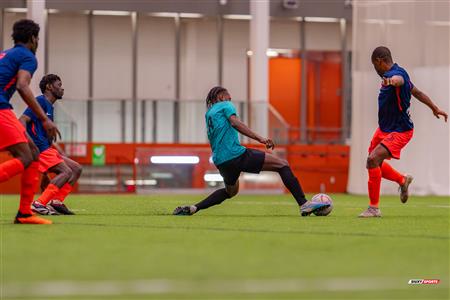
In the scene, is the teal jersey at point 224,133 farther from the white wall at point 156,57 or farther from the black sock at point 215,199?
the white wall at point 156,57

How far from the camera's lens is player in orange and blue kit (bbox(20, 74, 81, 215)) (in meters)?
13.1

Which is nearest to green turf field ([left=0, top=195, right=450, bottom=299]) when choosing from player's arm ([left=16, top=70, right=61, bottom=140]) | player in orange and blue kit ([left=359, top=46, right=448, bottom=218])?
player's arm ([left=16, top=70, right=61, bottom=140])

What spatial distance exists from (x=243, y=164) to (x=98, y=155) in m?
15.0

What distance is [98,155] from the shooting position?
90.2 feet

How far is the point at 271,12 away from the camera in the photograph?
3203 centimetres

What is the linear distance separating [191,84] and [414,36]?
8.26m

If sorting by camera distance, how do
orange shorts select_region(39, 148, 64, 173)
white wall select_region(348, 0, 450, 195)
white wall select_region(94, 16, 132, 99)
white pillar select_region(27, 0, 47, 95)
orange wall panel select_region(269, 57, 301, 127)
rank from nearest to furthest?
1. orange shorts select_region(39, 148, 64, 173)
2. white wall select_region(348, 0, 450, 195)
3. white pillar select_region(27, 0, 47, 95)
4. white wall select_region(94, 16, 132, 99)
5. orange wall panel select_region(269, 57, 301, 127)

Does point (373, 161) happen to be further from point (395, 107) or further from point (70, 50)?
point (70, 50)

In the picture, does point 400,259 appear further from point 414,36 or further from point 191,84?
point 191,84

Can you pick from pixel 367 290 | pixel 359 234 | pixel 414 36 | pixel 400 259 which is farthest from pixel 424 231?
pixel 414 36

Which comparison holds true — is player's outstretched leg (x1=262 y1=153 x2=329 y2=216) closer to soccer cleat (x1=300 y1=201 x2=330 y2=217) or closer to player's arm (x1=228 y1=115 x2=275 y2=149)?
soccer cleat (x1=300 y1=201 x2=330 y2=217)

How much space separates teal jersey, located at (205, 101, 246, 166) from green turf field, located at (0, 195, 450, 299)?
1.80 metres

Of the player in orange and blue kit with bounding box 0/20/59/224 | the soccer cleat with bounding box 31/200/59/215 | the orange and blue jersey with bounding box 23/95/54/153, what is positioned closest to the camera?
the player in orange and blue kit with bounding box 0/20/59/224

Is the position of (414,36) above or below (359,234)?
above
